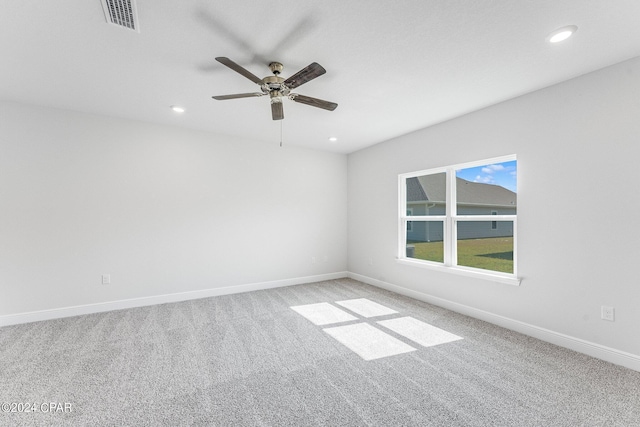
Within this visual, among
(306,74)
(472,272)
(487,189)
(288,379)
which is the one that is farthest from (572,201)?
(288,379)

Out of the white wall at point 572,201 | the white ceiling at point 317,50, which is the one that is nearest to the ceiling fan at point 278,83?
the white ceiling at point 317,50

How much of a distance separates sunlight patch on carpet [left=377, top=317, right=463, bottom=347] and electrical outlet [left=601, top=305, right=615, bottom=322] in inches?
47.5

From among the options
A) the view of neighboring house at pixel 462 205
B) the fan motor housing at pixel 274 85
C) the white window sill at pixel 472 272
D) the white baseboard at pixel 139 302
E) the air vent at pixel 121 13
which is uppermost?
the air vent at pixel 121 13

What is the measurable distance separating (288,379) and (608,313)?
9.26 feet

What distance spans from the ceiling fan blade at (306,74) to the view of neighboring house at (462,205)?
2.62 m

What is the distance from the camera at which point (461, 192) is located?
3799 millimetres

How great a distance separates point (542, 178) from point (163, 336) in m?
4.31

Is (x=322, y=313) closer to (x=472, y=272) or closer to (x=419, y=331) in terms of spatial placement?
(x=419, y=331)

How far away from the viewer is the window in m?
3.25

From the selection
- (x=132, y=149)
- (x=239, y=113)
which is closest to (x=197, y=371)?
(x=239, y=113)

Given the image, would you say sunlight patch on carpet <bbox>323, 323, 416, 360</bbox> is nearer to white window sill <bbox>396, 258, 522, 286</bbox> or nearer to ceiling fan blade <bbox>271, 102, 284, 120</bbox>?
white window sill <bbox>396, 258, 522, 286</bbox>

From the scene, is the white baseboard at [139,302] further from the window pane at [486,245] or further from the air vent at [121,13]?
the air vent at [121,13]

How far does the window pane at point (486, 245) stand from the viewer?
3260mm

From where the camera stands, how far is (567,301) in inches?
105
